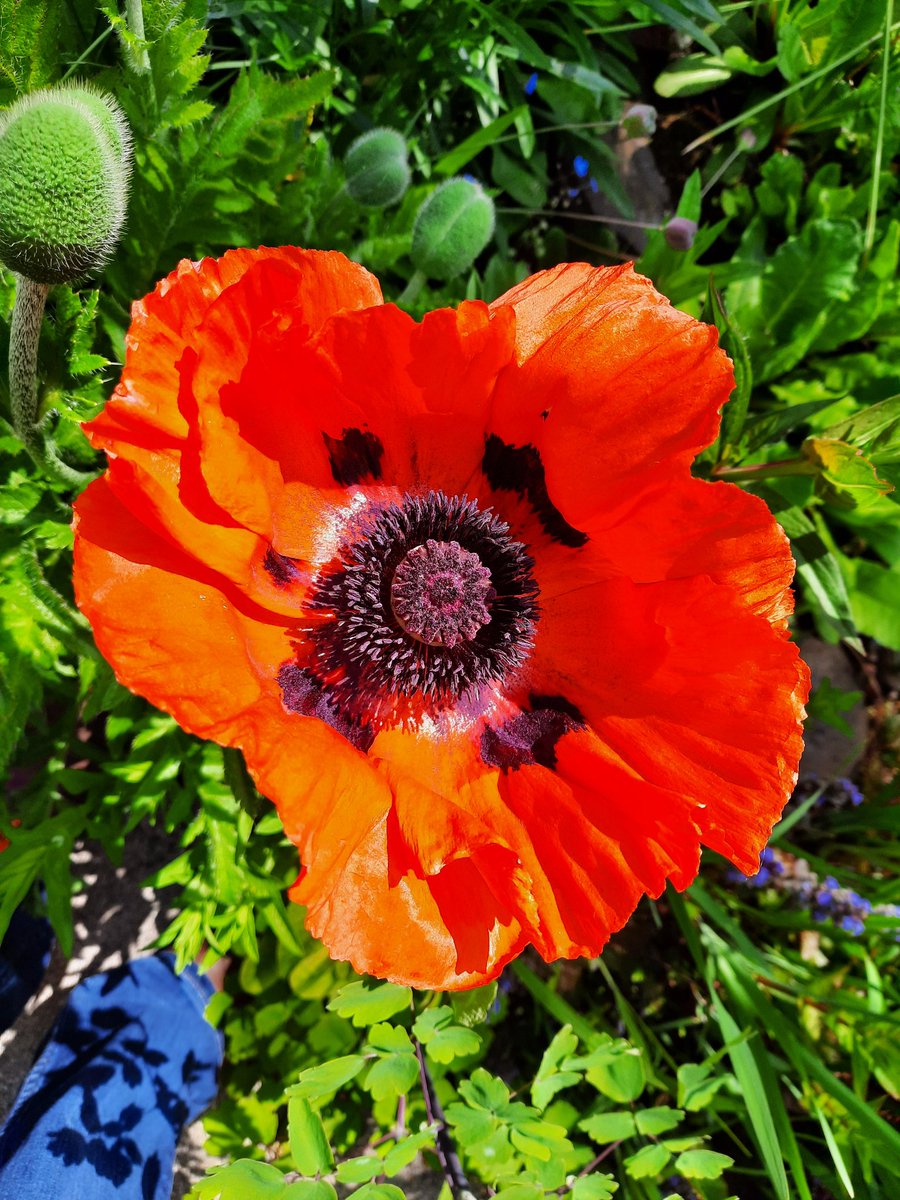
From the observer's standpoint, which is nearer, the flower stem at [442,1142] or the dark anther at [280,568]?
the dark anther at [280,568]

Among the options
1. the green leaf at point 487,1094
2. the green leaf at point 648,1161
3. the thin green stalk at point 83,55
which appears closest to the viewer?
the thin green stalk at point 83,55

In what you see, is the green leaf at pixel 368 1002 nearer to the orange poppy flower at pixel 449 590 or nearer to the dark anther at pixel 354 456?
the orange poppy flower at pixel 449 590

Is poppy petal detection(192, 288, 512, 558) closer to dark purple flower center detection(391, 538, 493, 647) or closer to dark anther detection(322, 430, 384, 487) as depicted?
dark anther detection(322, 430, 384, 487)

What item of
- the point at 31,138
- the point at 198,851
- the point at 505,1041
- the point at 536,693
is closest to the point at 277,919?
the point at 198,851

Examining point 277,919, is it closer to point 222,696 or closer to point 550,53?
point 222,696

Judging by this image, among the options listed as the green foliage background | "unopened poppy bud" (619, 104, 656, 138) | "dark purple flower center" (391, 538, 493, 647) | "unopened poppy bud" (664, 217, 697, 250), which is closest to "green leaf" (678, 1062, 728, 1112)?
the green foliage background

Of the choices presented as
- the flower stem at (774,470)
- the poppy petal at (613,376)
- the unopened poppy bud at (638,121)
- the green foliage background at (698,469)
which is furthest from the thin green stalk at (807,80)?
the poppy petal at (613,376)

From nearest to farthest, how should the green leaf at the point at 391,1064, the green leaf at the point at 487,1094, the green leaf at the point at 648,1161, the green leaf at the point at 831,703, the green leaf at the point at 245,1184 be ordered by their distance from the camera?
the green leaf at the point at 245,1184
the green leaf at the point at 391,1064
the green leaf at the point at 487,1094
the green leaf at the point at 648,1161
the green leaf at the point at 831,703
